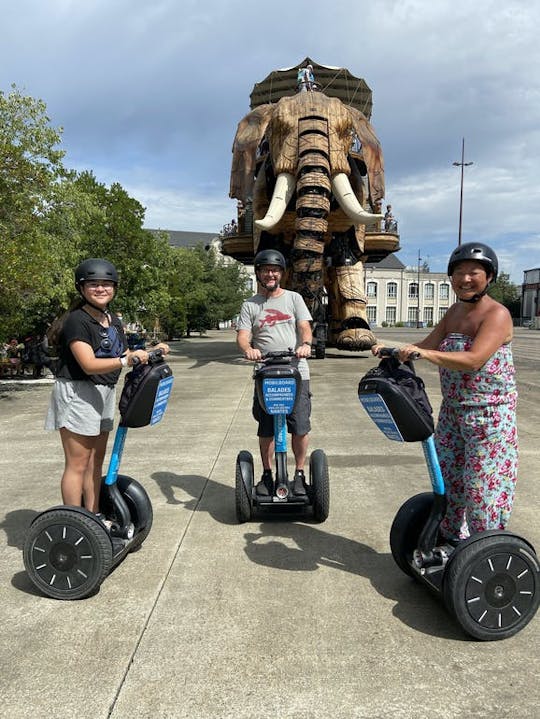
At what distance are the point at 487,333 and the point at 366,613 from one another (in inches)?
59.5

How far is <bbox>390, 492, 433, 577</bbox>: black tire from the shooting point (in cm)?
312

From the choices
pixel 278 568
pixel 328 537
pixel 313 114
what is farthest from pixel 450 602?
pixel 313 114

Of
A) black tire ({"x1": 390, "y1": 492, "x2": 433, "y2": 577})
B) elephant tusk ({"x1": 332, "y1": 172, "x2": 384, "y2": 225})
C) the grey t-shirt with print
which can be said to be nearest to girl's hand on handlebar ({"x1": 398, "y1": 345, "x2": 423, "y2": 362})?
black tire ({"x1": 390, "y1": 492, "x2": 433, "y2": 577})

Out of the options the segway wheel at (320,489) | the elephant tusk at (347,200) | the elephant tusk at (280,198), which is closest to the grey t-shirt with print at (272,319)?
the segway wheel at (320,489)

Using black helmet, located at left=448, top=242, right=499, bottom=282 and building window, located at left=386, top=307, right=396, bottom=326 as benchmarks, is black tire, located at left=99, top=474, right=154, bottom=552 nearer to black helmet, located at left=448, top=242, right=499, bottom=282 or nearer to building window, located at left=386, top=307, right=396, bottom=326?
black helmet, located at left=448, top=242, right=499, bottom=282

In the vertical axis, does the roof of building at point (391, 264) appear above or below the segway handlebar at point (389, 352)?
above

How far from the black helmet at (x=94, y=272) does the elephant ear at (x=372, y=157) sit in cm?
1607

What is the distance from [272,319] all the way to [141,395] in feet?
4.79

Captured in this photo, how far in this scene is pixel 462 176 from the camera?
142 feet

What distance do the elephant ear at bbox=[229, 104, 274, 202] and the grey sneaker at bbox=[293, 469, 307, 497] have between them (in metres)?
15.4

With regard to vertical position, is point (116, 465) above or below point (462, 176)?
below

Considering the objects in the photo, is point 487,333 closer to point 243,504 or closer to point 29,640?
point 243,504

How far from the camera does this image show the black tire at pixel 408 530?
312 centimetres

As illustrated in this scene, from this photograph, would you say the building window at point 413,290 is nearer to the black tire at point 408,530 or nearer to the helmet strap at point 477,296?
the black tire at point 408,530
